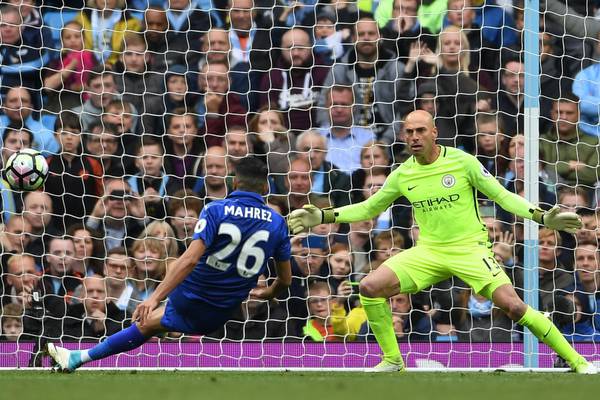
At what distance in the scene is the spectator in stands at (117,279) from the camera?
10.3 m

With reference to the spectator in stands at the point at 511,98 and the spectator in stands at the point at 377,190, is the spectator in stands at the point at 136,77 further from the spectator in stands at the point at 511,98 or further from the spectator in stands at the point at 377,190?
the spectator in stands at the point at 511,98

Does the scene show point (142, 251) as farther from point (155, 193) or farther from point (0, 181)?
point (0, 181)

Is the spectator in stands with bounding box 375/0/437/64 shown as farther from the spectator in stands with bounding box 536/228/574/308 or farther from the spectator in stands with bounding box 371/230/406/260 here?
the spectator in stands with bounding box 536/228/574/308

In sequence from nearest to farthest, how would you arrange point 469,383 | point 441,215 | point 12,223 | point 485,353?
point 469,383 → point 441,215 → point 485,353 → point 12,223

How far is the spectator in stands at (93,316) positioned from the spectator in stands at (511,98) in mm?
3762

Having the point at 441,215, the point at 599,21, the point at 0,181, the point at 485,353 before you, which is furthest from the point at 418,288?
the point at 0,181

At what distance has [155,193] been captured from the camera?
10.6m

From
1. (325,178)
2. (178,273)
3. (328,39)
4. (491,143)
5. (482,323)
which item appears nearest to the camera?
(178,273)

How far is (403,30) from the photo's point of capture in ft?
35.7

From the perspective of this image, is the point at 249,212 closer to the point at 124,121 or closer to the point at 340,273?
the point at 340,273

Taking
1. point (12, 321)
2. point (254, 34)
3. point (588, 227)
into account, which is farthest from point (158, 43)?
point (588, 227)

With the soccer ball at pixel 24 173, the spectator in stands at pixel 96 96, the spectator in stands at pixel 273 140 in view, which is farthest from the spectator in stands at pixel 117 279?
the soccer ball at pixel 24 173

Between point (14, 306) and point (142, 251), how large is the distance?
1.20 metres

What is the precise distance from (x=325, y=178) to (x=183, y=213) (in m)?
1.29
